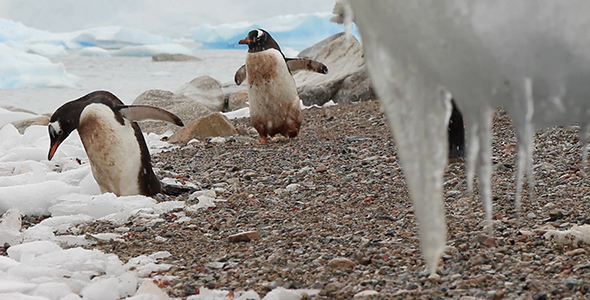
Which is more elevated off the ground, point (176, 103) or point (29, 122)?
point (176, 103)

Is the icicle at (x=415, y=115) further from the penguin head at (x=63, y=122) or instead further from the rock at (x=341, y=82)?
the rock at (x=341, y=82)

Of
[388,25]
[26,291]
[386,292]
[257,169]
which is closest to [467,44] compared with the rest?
[388,25]

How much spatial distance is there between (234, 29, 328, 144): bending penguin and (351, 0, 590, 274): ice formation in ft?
17.0

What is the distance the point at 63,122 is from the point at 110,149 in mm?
384

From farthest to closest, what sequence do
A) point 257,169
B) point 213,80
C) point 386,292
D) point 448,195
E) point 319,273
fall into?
point 213,80
point 257,169
point 448,195
point 319,273
point 386,292

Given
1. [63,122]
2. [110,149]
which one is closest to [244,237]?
[110,149]

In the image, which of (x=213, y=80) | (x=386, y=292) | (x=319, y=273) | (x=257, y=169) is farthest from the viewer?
(x=213, y=80)

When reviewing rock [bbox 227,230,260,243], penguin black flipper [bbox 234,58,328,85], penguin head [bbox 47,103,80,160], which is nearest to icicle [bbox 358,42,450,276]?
rock [bbox 227,230,260,243]

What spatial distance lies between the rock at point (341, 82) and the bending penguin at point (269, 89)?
3748 mm

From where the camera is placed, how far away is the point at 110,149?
436 centimetres

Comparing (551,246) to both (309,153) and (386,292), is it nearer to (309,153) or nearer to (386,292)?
(386,292)

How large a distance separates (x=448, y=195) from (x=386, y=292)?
1.70 meters

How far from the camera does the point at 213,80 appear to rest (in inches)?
520

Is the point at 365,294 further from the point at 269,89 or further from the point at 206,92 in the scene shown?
the point at 206,92
